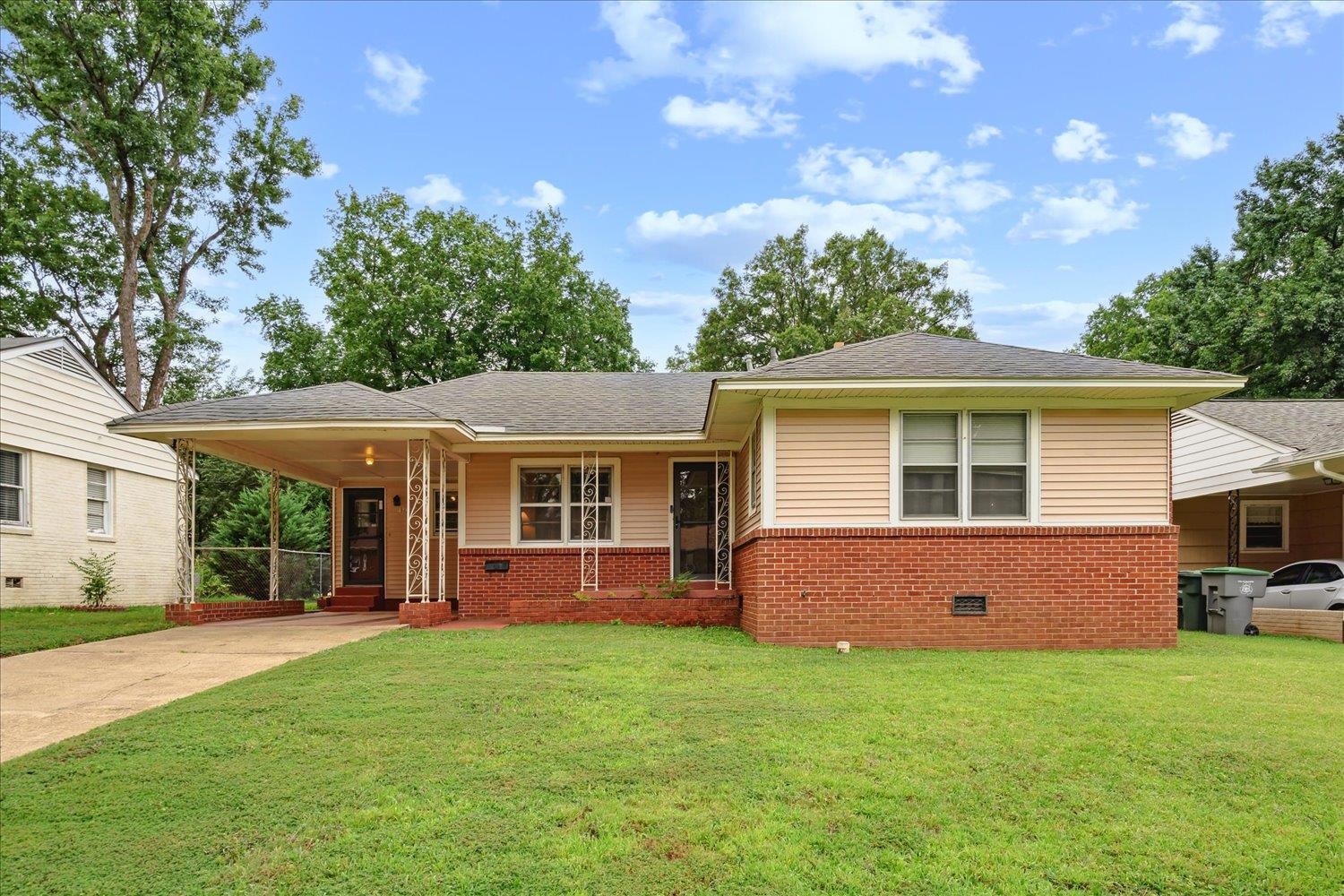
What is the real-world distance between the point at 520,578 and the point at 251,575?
1106 cm

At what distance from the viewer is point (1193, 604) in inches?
524

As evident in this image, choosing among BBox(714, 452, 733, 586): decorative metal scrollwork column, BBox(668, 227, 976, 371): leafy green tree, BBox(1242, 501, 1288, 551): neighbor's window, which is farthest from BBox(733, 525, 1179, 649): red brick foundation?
BBox(668, 227, 976, 371): leafy green tree

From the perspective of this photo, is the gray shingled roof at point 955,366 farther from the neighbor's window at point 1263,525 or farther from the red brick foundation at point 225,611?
the neighbor's window at point 1263,525

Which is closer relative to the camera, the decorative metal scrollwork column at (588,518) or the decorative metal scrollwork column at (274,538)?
the decorative metal scrollwork column at (588,518)

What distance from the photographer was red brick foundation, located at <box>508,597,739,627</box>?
38.9 feet

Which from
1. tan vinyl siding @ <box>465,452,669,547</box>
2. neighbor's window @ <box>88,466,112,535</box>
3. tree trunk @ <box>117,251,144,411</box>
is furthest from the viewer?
tree trunk @ <box>117,251,144,411</box>

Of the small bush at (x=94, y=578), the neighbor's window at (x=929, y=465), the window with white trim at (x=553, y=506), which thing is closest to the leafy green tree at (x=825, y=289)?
the window with white trim at (x=553, y=506)

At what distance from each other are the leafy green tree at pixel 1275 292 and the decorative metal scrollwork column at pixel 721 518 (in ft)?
63.1

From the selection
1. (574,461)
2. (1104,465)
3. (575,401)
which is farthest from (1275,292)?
(574,461)

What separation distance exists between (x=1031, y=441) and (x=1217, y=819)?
6.03 meters

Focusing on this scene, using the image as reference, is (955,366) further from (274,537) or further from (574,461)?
(274,537)

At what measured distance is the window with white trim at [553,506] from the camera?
13.7 m

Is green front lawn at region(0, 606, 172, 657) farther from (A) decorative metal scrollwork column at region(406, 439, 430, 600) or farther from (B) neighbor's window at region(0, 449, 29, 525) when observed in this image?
(A) decorative metal scrollwork column at region(406, 439, 430, 600)

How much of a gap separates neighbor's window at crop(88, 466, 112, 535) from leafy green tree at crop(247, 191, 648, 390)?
11.0m
